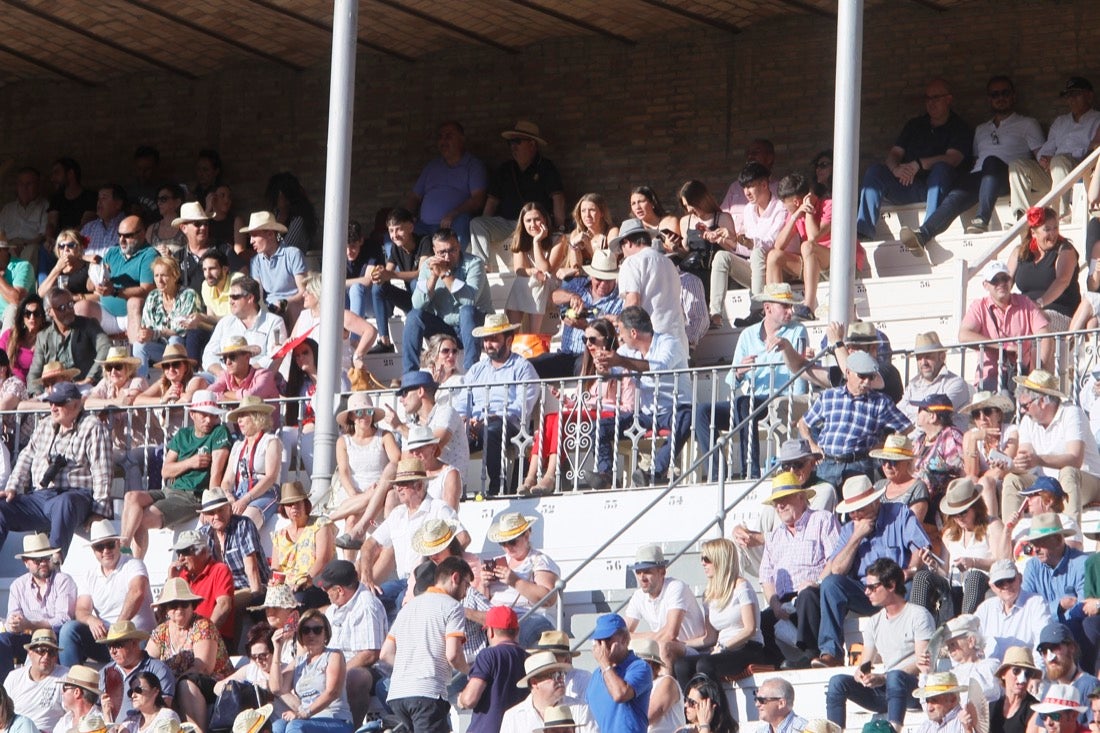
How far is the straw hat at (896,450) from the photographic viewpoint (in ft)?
39.1

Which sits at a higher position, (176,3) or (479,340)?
(176,3)

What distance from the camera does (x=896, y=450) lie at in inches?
469

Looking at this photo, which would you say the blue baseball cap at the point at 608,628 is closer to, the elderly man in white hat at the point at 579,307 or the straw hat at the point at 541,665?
the straw hat at the point at 541,665

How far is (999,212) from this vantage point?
54.4 ft

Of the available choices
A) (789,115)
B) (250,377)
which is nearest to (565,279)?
(250,377)

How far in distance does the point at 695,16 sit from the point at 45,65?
5.78 m

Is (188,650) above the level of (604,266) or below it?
below

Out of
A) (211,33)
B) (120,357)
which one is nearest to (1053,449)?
(120,357)

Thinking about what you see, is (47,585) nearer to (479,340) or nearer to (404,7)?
(479,340)

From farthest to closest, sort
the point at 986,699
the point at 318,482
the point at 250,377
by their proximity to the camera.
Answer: the point at 250,377 < the point at 318,482 < the point at 986,699

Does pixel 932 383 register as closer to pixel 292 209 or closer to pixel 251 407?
pixel 251 407

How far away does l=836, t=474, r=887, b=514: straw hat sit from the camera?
452 inches

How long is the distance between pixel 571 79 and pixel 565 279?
4078 mm

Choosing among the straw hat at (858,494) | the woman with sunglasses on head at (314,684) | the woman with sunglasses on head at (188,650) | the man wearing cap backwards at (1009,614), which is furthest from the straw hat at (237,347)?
the man wearing cap backwards at (1009,614)
